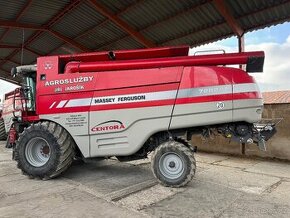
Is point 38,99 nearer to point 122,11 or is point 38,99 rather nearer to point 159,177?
point 159,177

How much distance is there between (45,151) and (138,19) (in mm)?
7235

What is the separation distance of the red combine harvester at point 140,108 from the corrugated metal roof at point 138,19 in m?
4.89

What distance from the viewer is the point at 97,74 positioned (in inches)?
226

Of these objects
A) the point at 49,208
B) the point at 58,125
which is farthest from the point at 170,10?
the point at 49,208

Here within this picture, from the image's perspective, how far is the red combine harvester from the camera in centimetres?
528

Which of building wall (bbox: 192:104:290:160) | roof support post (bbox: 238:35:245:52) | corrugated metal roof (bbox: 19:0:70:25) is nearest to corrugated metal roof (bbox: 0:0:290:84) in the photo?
corrugated metal roof (bbox: 19:0:70:25)

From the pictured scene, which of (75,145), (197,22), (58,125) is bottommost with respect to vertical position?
(75,145)

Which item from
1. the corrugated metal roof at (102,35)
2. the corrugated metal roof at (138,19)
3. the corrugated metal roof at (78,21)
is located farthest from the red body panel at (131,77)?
the corrugated metal roof at (102,35)

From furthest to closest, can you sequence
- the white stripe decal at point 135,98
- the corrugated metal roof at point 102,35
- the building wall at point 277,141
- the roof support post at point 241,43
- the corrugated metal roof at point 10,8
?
the corrugated metal roof at point 102,35 < the corrugated metal roof at point 10,8 < the roof support post at point 241,43 < the building wall at point 277,141 < the white stripe decal at point 135,98

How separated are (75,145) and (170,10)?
6.65 m

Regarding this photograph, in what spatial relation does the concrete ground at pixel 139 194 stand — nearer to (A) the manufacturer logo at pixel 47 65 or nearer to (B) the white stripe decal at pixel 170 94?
(B) the white stripe decal at pixel 170 94

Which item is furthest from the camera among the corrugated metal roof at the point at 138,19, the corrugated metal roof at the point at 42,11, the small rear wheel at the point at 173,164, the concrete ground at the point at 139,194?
the corrugated metal roof at the point at 42,11

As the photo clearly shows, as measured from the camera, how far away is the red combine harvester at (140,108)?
5277mm

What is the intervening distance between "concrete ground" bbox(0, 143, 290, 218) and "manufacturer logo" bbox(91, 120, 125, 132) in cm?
101
